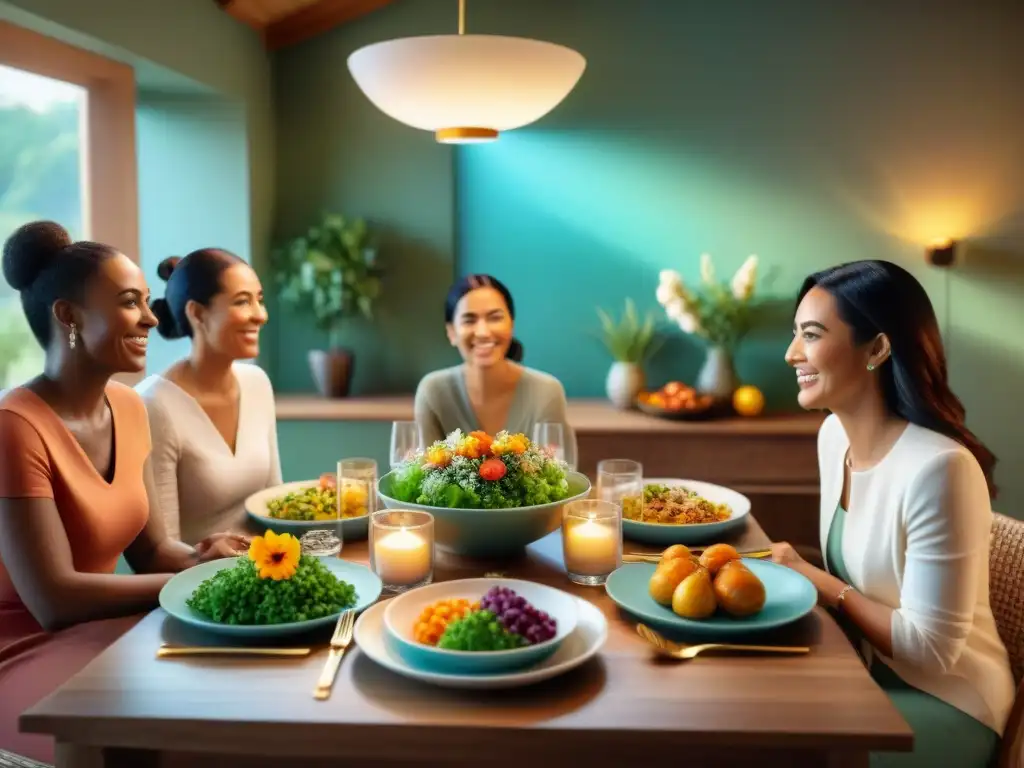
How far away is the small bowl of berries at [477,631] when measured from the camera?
4.17 feet

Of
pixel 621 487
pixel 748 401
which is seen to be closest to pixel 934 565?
pixel 621 487

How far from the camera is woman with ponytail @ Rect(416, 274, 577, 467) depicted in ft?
9.02

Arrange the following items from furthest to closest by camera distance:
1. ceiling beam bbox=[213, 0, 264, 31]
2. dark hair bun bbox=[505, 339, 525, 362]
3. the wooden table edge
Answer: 1. ceiling beam bbox=[213, 0, 264, 31]
2. dark hair bun bbox=[505, 339, 525, 362]
3. the wooden table edge

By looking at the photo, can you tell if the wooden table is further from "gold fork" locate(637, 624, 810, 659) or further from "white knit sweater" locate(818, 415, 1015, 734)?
"white knit sweater" locate(818, 415, 1015, 734)

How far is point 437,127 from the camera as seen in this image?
1951 mm

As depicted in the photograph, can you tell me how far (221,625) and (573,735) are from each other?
55 centimetres

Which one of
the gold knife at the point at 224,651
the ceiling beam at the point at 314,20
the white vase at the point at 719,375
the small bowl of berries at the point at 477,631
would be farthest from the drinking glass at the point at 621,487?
the ceiling beam at the point at 314,20

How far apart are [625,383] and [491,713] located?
2583 mm

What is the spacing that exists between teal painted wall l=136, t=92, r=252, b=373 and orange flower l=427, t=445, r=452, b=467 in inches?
81.2

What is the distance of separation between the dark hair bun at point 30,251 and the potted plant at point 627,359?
2279 mm

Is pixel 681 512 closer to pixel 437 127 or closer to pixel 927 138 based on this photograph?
pixel 437 127

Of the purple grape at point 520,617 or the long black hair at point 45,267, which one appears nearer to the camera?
the purple grape at point 520,617

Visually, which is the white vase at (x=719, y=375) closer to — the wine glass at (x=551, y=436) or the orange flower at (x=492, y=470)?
the wine glass at (x=551, y=436)

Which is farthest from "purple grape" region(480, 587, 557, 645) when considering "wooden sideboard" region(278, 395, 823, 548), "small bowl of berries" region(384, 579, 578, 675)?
"wooden sideboard" region(278, 395, 823, 548)
